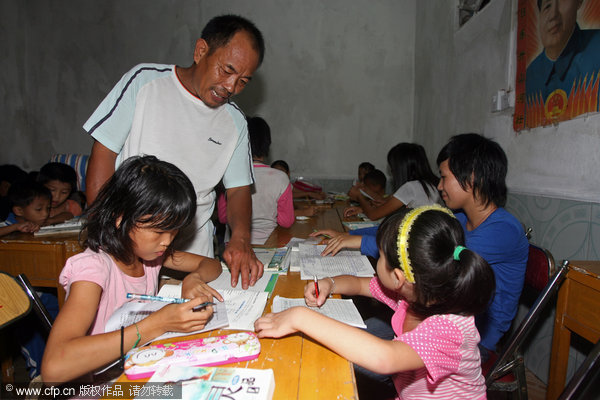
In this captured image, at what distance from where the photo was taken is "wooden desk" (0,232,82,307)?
1.98 m

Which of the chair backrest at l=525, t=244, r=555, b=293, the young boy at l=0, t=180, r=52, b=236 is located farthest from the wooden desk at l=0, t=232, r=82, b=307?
the chair backrest at l=525, t=244, r=555, b=293

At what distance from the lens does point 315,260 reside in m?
1.51

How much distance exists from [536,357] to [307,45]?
4.28 metres

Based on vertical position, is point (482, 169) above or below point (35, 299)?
Result: above

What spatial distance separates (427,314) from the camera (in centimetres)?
99

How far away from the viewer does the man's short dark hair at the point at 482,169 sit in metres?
1.46

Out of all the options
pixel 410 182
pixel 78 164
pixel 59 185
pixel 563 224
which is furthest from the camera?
pixel 78 164

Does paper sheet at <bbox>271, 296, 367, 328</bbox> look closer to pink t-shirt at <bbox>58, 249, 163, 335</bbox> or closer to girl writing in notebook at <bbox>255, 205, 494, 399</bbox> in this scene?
girl writing in notebook at <bbox>255, 205, 494, 399</bbox>

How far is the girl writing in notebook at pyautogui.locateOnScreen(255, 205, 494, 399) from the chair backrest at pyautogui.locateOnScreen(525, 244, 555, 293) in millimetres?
531

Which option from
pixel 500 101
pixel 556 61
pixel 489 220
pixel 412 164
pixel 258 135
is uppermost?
pixel 556 61

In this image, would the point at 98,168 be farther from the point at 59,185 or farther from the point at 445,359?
the point at 59,185

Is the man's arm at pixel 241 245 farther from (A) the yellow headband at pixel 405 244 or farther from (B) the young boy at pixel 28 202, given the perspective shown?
(B) the young boy at pixel 28 202

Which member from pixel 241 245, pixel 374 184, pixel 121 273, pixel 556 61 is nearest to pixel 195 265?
pixel 241 245

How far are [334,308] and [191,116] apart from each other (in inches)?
35.6
